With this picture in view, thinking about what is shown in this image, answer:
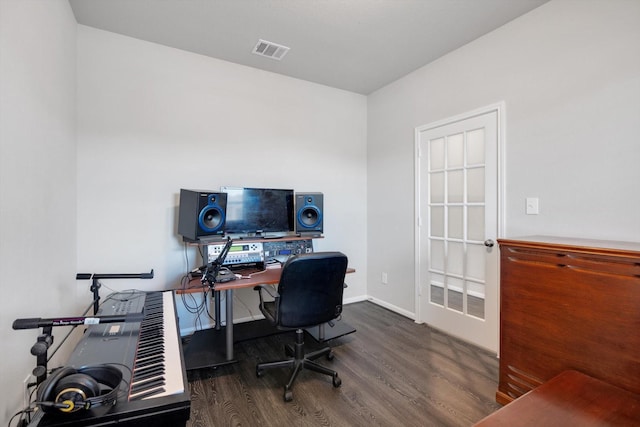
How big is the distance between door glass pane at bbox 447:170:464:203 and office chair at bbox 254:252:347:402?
1434 mm

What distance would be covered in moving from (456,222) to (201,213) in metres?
2.28

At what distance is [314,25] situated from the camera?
Result: 2.40m

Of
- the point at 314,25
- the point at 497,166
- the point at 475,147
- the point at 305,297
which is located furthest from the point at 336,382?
the point at 314,25

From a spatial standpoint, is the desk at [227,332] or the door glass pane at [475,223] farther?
the door glass pane at [475,223]

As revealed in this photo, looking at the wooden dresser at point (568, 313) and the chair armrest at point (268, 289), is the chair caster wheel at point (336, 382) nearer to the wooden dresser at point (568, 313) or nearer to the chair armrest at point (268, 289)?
the chair armrest at point (268, 289)

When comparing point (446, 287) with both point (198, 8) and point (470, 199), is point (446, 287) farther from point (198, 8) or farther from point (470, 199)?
point (198, 8)

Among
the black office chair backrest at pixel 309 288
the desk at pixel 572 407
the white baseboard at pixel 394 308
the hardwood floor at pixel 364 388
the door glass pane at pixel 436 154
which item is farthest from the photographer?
the white baseboard at pixel 394 308

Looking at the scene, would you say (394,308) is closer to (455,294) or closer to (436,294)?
(436,294)

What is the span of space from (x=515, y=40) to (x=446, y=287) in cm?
217

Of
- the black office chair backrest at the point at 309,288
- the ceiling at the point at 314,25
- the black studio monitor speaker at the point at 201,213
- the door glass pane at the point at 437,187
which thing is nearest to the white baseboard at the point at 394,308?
the door glass pane at the point at 437,187

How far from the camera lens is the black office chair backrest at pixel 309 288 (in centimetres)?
188

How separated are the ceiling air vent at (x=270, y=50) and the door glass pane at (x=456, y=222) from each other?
220cm

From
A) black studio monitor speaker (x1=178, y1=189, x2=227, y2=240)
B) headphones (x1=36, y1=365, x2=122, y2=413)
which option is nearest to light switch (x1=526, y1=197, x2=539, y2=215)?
black studio monitor speaker (x1=178, y1=189, x2=227, y2=240)

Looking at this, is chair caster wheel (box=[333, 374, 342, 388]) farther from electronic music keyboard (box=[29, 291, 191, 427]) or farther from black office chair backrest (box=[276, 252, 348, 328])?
electronic music keyboard (box=[29, 291, 191, 427])
